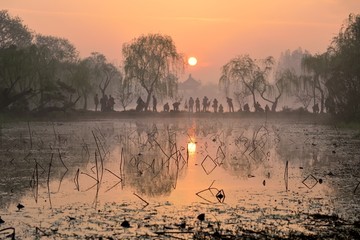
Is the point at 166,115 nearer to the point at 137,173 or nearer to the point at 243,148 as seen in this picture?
the point at 243,148

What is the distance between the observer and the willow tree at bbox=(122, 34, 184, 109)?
59188 millimetres

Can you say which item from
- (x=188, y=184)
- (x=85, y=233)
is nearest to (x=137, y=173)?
(x=188, y=184)

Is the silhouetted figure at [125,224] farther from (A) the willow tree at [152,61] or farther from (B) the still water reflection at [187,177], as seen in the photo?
(A) the willow tree at [152,61]

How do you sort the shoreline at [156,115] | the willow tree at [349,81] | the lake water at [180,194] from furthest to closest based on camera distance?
the shoreline at [156,115] < the willow tree at [349,81] < the lake water at [180,194]

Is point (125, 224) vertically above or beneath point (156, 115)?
beneath

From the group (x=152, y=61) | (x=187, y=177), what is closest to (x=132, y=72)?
(x=152, y=61)

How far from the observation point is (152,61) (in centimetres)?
5950

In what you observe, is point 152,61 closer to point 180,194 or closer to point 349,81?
point 349,81

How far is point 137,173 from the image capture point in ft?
42.5

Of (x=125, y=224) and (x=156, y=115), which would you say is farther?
(x=156, y=115)

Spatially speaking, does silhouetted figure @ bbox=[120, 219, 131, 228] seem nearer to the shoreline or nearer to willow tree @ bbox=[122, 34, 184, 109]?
the shoreline

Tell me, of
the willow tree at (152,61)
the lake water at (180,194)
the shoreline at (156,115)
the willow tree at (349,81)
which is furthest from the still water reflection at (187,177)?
the willow tree at (152,61)

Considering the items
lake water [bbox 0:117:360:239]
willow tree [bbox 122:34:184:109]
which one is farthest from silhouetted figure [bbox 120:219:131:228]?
willow tree [bbox 122:34:184:109]

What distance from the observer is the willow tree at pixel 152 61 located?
5919 centimetres
